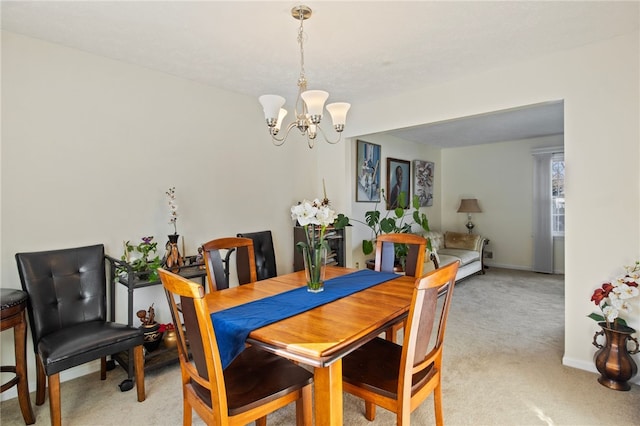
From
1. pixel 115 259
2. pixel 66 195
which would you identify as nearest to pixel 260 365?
pixel 115 259

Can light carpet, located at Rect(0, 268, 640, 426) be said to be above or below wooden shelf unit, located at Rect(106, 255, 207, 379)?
below

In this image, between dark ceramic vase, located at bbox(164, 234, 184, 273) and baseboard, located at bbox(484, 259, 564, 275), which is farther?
baseboard, located at bbox(484, 259, 564, 275)

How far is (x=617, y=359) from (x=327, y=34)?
293 centimetres

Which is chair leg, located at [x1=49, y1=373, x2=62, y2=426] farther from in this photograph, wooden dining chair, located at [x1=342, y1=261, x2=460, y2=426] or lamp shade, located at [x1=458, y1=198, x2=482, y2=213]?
lamp shade, located at [x1=458, y1=198, x2=482, y2=213]

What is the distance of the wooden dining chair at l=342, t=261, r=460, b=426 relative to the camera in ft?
4.57

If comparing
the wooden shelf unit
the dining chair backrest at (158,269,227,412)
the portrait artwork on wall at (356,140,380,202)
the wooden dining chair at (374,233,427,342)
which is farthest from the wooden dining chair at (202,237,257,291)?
the portrait artwork on wall at (356,140,380,202)

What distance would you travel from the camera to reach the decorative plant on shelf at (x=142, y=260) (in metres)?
2.54

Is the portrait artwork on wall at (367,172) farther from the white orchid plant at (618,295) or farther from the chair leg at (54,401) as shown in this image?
the chair leg at (54,401)

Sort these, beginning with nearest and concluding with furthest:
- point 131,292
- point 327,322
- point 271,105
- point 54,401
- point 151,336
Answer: point 327,322
point 54,401
point 271,105
point 131,292
point 151,336

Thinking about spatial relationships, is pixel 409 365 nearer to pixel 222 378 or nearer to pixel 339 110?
pixel 222 378

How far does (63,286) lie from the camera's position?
230 cm

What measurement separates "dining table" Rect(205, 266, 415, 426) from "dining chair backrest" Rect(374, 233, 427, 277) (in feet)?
1.85

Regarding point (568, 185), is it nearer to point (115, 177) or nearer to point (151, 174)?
point (151, 174)

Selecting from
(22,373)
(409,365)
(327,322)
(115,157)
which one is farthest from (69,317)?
(409,365)
